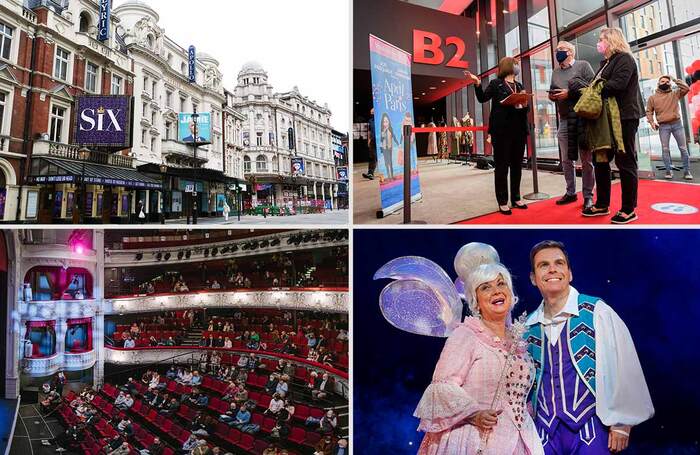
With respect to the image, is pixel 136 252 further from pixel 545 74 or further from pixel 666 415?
pixel 666 415

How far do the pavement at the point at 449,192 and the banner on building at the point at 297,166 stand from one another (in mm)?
421

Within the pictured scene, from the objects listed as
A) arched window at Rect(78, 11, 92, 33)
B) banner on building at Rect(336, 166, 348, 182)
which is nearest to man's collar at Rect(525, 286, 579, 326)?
banner on building at Rect(336, 166, 348, 182)

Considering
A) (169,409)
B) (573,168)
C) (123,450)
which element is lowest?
(123,450)

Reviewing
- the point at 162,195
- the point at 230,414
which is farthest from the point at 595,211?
the point at 162,195

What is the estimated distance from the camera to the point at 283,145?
2.77 metres

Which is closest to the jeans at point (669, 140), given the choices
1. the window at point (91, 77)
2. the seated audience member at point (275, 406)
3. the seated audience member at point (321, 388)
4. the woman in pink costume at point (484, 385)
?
the woman in pink costume at point (484, 385)

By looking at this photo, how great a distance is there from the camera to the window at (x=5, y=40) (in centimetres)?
238

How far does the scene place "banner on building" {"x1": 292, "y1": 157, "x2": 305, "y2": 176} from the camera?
2.72 meters

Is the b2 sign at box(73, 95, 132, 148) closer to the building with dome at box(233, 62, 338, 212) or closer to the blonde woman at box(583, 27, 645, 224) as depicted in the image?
the building with dome at box(233, 62, 338, 212)

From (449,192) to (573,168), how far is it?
2.44 ft

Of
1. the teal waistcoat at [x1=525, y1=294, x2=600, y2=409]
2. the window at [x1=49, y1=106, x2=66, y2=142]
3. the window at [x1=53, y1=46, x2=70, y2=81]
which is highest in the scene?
the window at [x1=53, y1=46, x2=70, y2=81]

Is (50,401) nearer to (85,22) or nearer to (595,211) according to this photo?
(85,22)

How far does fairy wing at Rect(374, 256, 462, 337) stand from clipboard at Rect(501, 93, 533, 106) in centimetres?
107

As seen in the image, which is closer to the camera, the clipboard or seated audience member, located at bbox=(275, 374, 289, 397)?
the clipboard
